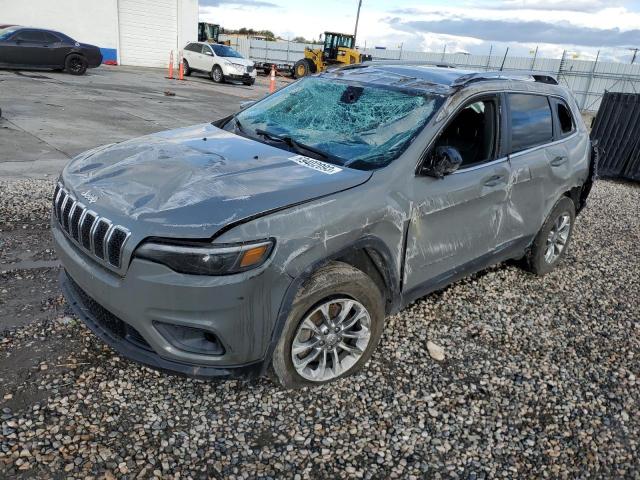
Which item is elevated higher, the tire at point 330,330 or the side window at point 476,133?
the side window at point 476,133

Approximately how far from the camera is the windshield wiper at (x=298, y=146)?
3.00 m

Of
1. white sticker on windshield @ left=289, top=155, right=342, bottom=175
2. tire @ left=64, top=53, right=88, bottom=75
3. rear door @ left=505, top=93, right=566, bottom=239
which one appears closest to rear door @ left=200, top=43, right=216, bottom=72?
tire @ left=64, top=53, right=88, bottom=75

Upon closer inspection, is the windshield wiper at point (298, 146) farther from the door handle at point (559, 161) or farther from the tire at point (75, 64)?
the tire at point (75, 64)

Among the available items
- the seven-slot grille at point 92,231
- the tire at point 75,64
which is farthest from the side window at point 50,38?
the seven-slot grille at point 92,231

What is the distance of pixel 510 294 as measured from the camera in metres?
4.35

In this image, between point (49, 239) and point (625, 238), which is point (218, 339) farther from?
point (625, 238)

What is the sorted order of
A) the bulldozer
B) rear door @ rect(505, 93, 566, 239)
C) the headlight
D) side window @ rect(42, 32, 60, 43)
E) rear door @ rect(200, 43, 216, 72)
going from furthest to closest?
1. the bulldozer
2. rear door @ rect(200, 43, 216, 72)
3. side window @ rect(42, 32, 60, 43)
4. rear door @ rect(505, 93, 566, 239)
5. the headlight

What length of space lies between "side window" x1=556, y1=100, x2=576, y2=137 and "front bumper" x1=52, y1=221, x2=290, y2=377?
3280 millimetres

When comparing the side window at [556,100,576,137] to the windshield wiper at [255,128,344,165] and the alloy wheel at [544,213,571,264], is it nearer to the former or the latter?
the alloy wheel at [544,213,571,264]

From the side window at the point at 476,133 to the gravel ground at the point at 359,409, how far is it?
1234 millimetres

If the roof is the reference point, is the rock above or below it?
below

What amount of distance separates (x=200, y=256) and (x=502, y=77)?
2766mm

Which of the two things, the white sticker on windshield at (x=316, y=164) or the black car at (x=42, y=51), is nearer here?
the white sticker on windshield at (x=316, y=164)

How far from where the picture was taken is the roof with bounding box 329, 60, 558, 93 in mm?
3412
